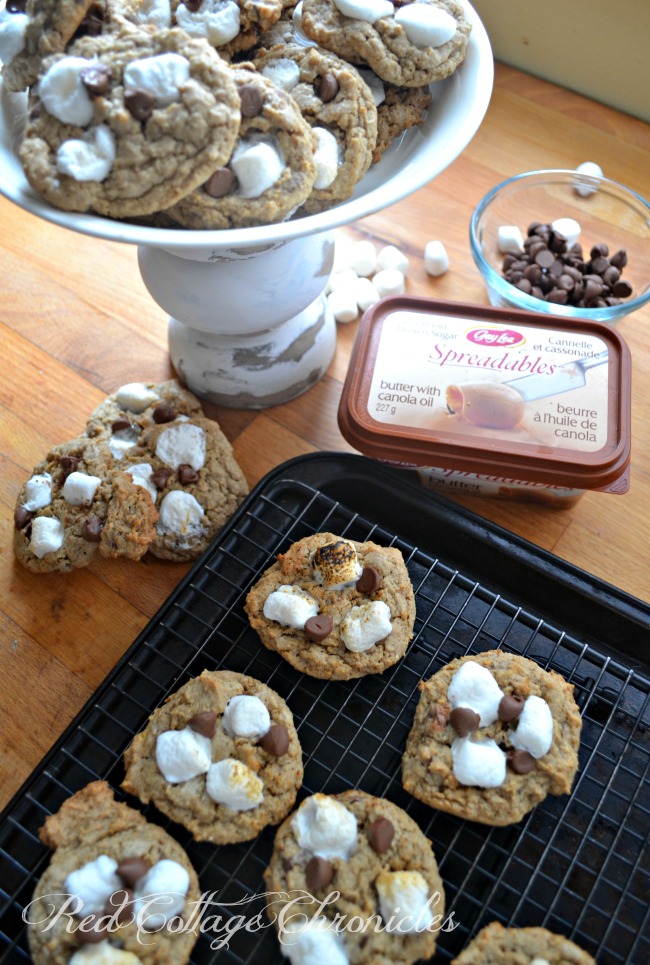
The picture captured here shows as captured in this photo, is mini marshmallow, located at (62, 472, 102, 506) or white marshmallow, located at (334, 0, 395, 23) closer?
white marshmallow, located at (334, 0, 395, 23)

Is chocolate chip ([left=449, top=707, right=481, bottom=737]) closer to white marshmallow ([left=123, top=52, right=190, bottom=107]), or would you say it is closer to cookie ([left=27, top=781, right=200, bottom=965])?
cookie ([left=27, top=781, right=200, bottom=965])

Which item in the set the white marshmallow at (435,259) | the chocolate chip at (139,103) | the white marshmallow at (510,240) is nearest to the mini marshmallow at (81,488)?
the chocolate chip at (139,103)

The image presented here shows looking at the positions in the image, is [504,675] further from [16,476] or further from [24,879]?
[16,476]

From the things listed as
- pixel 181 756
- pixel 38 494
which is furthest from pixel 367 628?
pixel 38 494

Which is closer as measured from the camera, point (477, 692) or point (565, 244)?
point (477, 692)

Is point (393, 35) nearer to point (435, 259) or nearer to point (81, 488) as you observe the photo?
point (435, 259)

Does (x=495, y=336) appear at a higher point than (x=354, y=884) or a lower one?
higher

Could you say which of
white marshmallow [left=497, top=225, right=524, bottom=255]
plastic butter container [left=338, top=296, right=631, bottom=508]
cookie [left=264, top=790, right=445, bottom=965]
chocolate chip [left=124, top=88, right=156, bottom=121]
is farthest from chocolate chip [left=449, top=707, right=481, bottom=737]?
white marshmallow [left=497, top=225, right=524, bottom=255]
